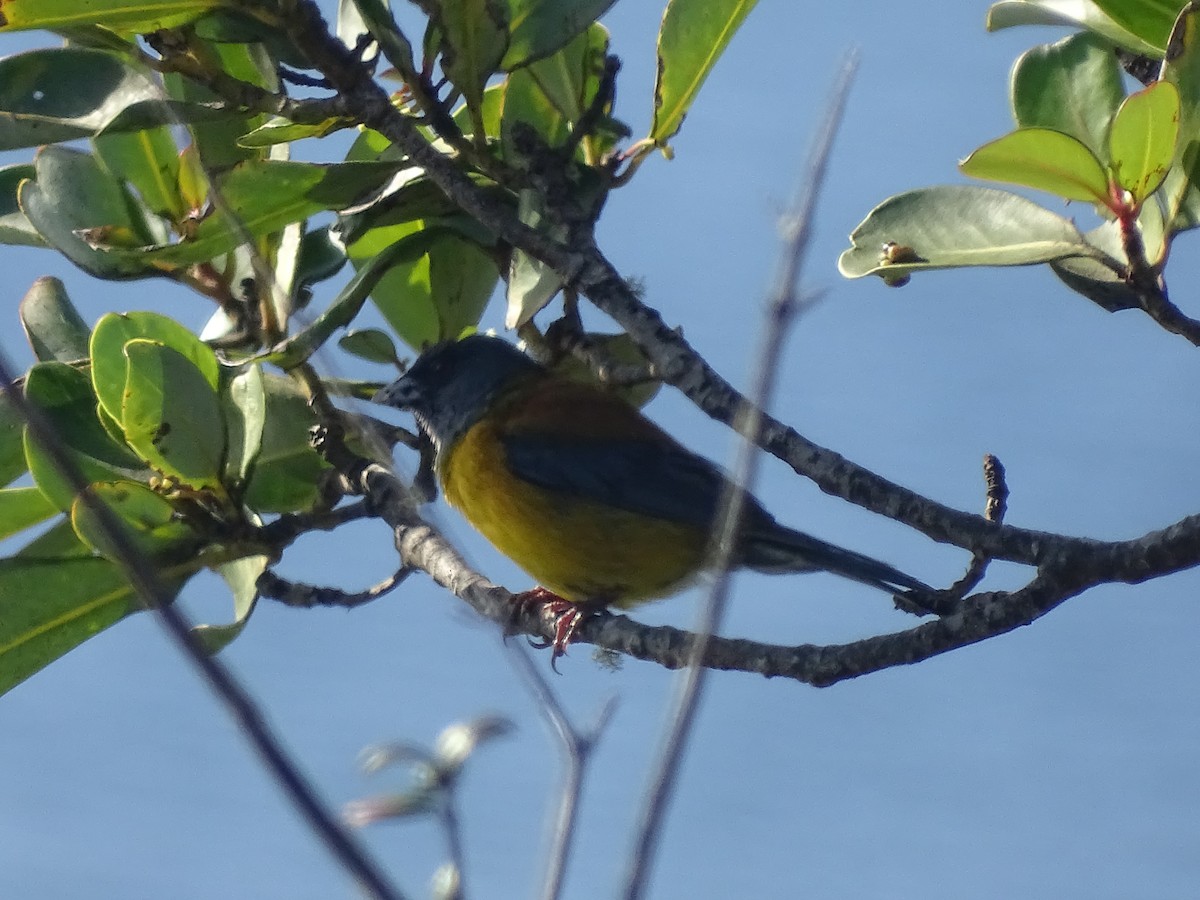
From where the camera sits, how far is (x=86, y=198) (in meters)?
3.48

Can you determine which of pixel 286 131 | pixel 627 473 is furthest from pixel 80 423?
pixel 627 473

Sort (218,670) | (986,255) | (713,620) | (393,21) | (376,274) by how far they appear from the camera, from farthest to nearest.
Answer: (376,274) → (393,21) → (986,255) → (713,620) → (218,670)

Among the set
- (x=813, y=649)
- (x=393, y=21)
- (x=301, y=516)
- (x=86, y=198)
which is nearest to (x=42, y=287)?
(x=86, y=198)

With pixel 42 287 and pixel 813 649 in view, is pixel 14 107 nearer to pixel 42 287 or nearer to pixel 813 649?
pixel 42 287

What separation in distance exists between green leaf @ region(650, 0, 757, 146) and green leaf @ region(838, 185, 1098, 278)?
0.67m

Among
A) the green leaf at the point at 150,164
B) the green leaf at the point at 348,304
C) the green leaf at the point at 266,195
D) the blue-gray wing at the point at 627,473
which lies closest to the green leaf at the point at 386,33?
the green leaf at the point at 266,195

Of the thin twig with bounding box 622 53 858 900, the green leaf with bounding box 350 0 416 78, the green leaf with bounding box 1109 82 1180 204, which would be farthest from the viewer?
the green leaf with bounding box 350 0 416 78

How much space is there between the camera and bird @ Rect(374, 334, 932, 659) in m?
4.00

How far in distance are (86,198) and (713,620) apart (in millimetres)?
2579

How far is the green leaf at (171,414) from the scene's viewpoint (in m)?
3.07

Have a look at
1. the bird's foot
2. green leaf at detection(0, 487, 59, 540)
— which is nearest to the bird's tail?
the bird's foot

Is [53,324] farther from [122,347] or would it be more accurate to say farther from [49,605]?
[49,605]

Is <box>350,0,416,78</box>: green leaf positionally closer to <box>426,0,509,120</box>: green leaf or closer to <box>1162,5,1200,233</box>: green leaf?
<box>426,0,509,120</box>: green leaf

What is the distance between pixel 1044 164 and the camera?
8.26ft
